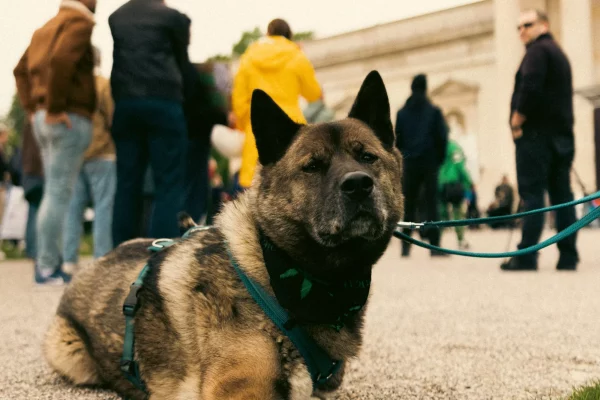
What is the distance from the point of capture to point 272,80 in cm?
706

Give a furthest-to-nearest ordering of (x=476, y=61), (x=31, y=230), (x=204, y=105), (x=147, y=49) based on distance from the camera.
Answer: (x=476, y=61)
(x=31, y=230)
(x=204, y=105)
(x=147, y=49)

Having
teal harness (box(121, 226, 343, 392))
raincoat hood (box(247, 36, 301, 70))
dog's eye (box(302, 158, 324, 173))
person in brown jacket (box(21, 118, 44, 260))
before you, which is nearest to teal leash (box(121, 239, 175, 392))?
teal harness (box(121, 226, 343, 392))

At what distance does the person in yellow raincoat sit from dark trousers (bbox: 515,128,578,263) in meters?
2.68

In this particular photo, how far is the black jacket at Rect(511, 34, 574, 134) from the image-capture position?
8125 mm

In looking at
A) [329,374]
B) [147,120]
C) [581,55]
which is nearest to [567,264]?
[147,120]

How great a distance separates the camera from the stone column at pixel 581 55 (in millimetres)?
28500

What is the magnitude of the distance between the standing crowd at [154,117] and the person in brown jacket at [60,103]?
1 cm

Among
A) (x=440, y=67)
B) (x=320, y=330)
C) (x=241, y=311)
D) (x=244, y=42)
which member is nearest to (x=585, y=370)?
(x=320, y=330)

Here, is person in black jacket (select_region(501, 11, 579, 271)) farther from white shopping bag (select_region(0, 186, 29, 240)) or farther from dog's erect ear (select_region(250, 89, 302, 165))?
white shopping bag (select_region(0, 186, 29, 240))

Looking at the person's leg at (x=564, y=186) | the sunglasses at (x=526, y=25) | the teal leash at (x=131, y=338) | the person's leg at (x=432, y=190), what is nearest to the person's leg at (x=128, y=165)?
the teal leash at (x=131, y=338)

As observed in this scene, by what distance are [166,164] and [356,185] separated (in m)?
3.86

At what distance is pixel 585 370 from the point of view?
3.64m

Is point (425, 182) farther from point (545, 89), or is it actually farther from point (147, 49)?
point (147, 49)

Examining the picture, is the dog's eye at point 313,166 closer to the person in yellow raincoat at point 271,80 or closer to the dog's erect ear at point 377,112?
the dog's erect ear at point 377,112
